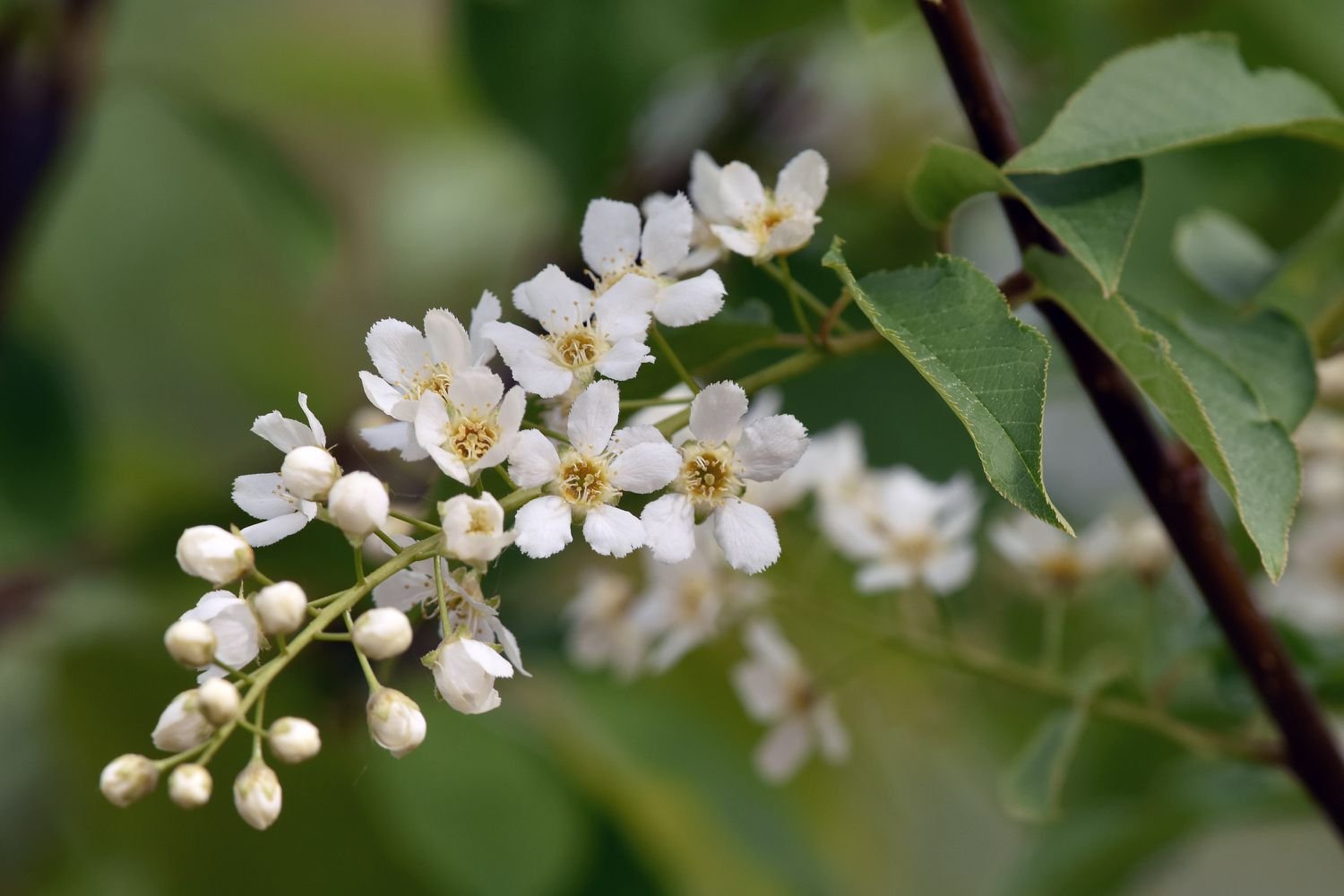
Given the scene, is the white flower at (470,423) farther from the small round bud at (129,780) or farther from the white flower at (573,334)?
the small round bud at (129,780)

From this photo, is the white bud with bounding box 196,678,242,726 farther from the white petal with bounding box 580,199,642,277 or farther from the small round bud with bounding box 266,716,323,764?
the white petal with bounding box 580,199,642,277

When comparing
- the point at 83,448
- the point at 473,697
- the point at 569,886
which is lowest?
the point at 569,886

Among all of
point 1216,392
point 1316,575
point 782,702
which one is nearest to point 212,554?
point 1216,392

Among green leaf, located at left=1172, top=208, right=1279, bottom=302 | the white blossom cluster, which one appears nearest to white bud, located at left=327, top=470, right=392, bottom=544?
the white blossom cluster

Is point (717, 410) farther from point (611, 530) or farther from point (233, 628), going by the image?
point (233, 628)

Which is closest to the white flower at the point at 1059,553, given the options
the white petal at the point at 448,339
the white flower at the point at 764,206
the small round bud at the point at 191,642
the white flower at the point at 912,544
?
the white flower at the point at 912,544

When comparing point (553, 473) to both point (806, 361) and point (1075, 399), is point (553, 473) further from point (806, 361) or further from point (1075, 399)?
point (1075, 399)

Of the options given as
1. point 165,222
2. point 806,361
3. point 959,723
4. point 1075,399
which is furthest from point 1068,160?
point 165,222
